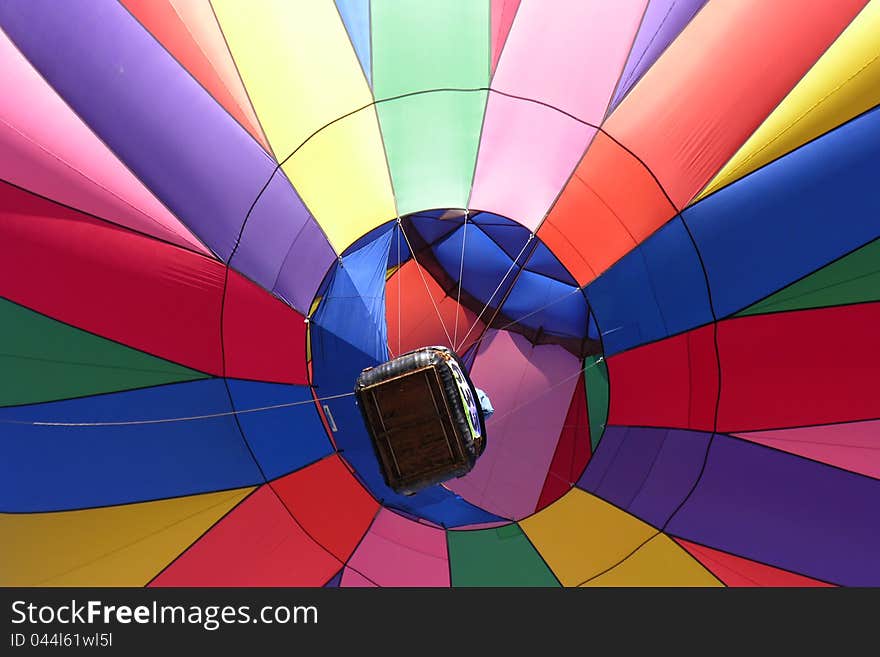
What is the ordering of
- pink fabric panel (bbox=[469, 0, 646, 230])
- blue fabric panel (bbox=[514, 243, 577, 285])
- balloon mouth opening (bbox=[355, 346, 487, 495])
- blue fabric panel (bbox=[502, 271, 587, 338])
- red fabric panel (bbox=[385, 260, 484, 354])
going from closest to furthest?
balloon mouth opening (bbox=[355, 346, 487, 495]) → pink fabric panel (bbox=[469, 0, 646, 230]) → blue fabric panel (bbox=[514, 243, 577, 285]) → blue fabric panel (bbox=[502, 271, 587, 338]) → red fabric panel (bbox=[385, 260, 484, 354])

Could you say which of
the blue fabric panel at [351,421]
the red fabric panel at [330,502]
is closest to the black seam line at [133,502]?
the red fabric panel at [330,502]

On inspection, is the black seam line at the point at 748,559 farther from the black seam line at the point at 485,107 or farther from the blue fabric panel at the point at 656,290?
the black seam line at the point at 485,107

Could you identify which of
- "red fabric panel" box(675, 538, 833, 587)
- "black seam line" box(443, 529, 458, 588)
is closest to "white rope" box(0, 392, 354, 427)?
"black seam line" box(443, 529, 458, 588)

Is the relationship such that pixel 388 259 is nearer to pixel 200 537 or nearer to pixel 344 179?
pixel 344 179

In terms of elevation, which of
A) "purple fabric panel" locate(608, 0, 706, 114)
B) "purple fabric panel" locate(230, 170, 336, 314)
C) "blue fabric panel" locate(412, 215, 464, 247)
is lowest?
"purple fabric panel" locate(230, 170, 336, 314)

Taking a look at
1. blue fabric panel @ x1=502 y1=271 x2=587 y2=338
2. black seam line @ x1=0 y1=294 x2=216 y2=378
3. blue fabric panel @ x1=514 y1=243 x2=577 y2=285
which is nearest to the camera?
black seam line @ x1=0 y1=294 x2=216 y2=378

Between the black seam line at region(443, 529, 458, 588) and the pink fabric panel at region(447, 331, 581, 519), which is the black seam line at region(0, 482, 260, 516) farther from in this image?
the pink fabric panel at region(447, 331, 581, 519)
